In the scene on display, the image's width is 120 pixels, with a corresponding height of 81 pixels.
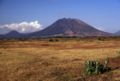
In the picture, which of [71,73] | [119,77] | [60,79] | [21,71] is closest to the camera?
[119,77]

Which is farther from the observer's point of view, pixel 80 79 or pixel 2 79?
pixel 2 79

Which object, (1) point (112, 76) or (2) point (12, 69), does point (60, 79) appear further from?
(2) point (12, 69)

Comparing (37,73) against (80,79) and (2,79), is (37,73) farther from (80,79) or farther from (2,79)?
(80,79)

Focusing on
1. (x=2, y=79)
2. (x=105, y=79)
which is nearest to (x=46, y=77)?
(x=2, y=79)

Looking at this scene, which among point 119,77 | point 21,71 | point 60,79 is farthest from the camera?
point 21,71

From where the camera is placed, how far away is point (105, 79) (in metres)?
20.6

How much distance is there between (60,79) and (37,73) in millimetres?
3486

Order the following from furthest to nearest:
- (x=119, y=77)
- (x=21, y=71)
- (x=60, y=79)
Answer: (x=21, y=71) < (x=60, y=79) < (x=119, y=77)

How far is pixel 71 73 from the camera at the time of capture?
24297 millimetres

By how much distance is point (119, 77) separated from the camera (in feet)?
66.9

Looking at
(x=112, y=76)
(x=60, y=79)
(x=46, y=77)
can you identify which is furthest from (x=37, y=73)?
(x=112, y=76)

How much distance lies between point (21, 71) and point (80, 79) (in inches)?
281

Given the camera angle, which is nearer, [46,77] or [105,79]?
[105,79]

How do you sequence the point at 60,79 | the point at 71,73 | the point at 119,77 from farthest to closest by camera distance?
1. the point at 71,73
2. the point at 60,79
3. the point at 119,77
